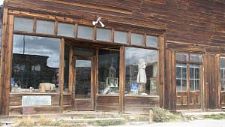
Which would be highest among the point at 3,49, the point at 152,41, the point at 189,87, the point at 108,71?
the point at 152,41

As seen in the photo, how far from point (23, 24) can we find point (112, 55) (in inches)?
175

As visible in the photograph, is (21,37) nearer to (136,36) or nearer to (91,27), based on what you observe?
(91,27)

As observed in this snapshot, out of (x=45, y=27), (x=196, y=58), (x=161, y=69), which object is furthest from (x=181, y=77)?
(x=45, y=27)

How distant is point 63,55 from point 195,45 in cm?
721

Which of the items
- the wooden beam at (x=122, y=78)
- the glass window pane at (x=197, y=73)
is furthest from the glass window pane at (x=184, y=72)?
the wooden beam at (x=122, y=78)

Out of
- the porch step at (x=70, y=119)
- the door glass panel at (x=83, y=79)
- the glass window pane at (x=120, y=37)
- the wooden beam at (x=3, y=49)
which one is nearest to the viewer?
the porch step at (x=70, y=119)

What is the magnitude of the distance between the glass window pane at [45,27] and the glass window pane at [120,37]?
289 centimetres

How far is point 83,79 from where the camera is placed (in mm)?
16609

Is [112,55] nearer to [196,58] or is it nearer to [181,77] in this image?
[181,77]

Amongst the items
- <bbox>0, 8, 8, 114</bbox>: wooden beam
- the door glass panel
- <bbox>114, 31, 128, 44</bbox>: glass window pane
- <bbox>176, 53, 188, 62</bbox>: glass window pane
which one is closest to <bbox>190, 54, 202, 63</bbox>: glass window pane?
<bbox>176, 53, 188, 62</bbox>: glass window pane

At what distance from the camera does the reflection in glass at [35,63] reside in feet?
44.6

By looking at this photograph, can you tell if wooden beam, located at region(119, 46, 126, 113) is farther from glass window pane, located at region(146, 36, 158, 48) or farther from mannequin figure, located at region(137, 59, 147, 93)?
glass window pane, located at region(146, 36, 158, 48)

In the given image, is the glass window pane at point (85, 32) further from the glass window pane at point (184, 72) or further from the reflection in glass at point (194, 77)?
the reflection in glass at point (194, 77)

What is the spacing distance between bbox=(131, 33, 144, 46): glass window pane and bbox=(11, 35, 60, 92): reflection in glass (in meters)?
3.49
